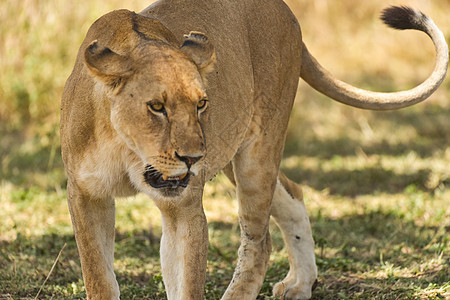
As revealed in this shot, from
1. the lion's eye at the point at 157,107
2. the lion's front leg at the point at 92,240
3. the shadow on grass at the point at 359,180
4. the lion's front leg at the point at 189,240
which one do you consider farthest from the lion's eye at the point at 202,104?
the shadow on grass at the point at 359,180

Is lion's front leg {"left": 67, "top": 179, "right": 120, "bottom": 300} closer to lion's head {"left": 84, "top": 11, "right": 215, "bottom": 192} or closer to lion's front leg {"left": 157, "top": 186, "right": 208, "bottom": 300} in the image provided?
lion's front leg {"left": 157, "top": 186, "right": 208, "bottom": 300}

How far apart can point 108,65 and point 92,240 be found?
2.62 feet

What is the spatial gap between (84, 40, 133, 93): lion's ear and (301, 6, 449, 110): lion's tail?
1662mm

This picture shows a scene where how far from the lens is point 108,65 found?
9.04 feet

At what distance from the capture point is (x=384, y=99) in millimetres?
4117

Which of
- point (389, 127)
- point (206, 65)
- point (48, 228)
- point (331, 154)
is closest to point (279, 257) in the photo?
point (48, 228)

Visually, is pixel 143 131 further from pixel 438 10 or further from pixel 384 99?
pixel 438 10

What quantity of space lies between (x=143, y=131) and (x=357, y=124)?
5705 mm

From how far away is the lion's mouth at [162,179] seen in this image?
283 cm

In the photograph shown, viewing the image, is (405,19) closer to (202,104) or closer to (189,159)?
(202,104)

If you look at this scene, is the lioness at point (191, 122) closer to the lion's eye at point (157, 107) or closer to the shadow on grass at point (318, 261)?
the lion's eye at point (157, 107)

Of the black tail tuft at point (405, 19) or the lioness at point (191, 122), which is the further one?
the black tail tuft at point (405, 19)

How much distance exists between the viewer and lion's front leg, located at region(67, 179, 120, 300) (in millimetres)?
3145

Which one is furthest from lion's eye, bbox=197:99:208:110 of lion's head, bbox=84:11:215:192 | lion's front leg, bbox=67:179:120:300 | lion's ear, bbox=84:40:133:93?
lion's front leg, bbox=67:179:120:300
